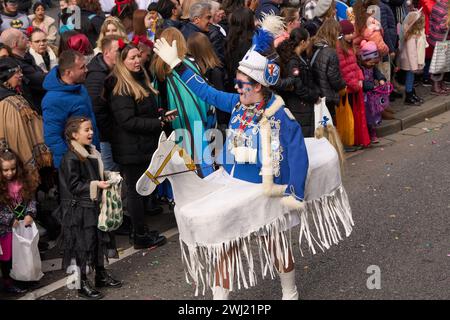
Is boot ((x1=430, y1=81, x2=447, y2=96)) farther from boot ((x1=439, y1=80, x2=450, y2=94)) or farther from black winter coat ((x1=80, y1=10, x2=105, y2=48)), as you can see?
black winter coat ((x1=80, y1=10, x2=105, y2=48))

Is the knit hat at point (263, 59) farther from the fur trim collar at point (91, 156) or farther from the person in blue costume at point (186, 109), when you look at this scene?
the person in blue costume at point (186, 109)

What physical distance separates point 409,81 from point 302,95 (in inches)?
152

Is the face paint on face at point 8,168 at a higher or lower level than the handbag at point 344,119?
higher

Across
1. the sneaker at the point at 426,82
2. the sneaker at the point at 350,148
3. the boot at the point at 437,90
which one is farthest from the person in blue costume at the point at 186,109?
the sneaker at the point at 426,82

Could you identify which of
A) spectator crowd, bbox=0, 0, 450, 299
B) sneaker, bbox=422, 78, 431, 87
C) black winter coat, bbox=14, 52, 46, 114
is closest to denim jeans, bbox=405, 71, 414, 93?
sneaker, bbox=422, 78, 431, 87

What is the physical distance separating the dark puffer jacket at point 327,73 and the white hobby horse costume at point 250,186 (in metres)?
3.28

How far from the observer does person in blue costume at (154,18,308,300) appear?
5016 mm

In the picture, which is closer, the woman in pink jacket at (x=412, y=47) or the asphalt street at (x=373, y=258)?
the asphalt street at (x=373, y=258)

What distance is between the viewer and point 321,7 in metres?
9.46

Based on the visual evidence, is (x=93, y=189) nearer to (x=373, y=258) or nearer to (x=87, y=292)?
(x=87, y=292)

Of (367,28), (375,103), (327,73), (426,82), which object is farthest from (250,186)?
(426,82)

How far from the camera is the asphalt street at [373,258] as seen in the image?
5789mm

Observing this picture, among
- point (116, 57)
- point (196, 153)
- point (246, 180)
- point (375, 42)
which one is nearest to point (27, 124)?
point (116, 57)
